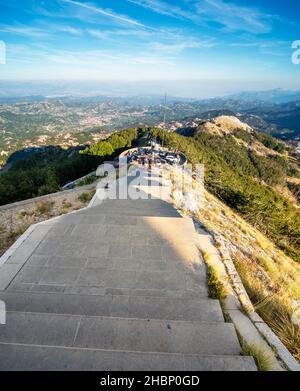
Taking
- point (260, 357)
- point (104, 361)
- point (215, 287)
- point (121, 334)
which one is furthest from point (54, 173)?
point (260, 357)

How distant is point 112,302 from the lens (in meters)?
3.95

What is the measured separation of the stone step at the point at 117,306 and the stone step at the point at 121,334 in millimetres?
499

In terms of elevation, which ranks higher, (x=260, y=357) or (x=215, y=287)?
(x=260, y=357)

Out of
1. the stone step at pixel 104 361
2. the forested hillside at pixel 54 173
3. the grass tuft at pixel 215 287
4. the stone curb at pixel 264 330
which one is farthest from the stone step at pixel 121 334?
the forested hillside at pixel 54 173

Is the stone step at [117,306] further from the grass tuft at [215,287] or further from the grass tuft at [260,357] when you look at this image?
the grass tuft at [260,357]

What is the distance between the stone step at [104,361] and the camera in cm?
244

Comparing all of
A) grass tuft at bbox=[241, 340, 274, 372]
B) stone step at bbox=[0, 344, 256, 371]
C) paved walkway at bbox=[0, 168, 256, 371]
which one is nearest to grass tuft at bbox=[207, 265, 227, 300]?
paved walkway at bbox=[0, 168, 256, 371]

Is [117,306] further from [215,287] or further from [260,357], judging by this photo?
[260,357]

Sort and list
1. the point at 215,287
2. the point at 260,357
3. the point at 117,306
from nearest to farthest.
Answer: the point at 260,357 < the point at 117,306 < the point at 215,287

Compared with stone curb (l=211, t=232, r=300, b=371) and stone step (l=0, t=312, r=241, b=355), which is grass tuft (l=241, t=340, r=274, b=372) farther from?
stone curb (l=211, t=232, r=300, b=371)

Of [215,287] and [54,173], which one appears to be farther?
[54,173]

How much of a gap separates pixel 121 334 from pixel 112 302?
92 centimetres
